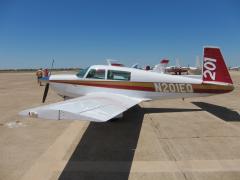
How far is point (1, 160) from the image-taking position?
18.0ft

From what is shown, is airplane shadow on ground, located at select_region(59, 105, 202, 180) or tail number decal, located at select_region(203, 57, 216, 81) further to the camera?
tail number decal, located at select_region(203, 57, 216, 81)

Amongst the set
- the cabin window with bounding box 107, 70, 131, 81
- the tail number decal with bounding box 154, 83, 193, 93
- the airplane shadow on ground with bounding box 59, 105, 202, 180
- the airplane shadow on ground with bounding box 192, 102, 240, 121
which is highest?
the cabin window with bounding box 107, 70, 131, 81

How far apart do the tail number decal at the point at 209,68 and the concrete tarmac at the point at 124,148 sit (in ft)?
5.99

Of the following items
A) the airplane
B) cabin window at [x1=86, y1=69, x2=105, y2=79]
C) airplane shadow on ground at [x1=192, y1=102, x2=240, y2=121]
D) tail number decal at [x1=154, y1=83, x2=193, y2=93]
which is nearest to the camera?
airplane shadow on ground at [x1=192, y1=102, x2=240, y2=121]

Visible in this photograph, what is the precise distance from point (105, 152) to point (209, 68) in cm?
630

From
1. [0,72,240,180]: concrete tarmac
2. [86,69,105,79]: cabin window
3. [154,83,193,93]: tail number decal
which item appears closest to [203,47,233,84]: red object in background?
[154,83,193,93]: tail number decal

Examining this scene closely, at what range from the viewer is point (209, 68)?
997 cm

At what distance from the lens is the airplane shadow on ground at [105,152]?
4.91m

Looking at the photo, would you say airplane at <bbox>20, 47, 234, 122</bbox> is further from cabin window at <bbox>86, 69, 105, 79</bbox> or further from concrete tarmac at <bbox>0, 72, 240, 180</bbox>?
concrete tarmac at <bbox>0, 72, 240, 180</bbox>

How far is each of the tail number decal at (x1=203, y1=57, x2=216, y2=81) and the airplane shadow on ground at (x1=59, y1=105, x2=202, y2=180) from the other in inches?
141

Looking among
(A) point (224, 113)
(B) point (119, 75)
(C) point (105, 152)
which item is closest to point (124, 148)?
(C) point (105, 152)

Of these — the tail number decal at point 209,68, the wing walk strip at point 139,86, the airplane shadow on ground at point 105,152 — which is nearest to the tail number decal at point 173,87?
the wing walk strip at point 139,86

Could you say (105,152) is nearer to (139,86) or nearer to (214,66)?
(139,86)

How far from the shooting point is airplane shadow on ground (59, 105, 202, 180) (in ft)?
16.1
